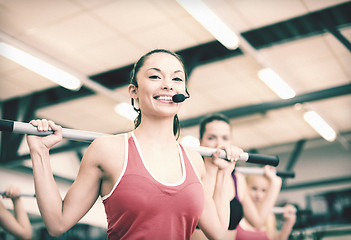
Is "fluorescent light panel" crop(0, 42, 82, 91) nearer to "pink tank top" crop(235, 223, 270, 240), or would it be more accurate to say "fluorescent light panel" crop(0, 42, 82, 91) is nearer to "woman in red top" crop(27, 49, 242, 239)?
"pink tank top" crop(235, 223, 270, 240)

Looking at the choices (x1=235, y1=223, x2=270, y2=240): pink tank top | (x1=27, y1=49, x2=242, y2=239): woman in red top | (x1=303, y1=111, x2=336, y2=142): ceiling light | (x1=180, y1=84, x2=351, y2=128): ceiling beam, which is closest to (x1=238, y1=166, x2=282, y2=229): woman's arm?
(x1=235, y1=223, x2=270, y2=240): pink tank top

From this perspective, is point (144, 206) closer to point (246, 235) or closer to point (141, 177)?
point (141, 177)

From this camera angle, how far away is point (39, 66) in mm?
4922

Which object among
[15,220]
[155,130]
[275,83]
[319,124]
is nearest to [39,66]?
[15,220]

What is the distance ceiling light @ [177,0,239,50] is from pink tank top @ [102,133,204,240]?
2861 mm

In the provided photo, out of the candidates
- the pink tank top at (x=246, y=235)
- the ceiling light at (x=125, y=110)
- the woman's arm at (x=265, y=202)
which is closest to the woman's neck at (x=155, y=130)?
the woman's arm at (x=265, y=202)

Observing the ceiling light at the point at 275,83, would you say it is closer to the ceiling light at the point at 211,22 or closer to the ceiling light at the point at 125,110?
the ceiling light at the point at 211,22

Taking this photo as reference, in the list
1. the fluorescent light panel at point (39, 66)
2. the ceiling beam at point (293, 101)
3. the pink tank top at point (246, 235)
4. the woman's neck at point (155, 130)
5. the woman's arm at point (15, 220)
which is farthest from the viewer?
the ceiling beam at point (293, 101)

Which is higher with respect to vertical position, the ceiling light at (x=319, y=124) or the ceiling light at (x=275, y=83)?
the ceiling light at (x=319, y=124)

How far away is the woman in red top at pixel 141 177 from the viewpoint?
1.09 meters

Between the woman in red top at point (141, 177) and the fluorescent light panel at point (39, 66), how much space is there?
3733 mm

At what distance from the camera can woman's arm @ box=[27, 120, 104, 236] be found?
3.58ft

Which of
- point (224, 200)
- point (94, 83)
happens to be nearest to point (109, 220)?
point (224, 200)

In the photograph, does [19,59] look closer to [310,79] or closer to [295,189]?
[310,79]
